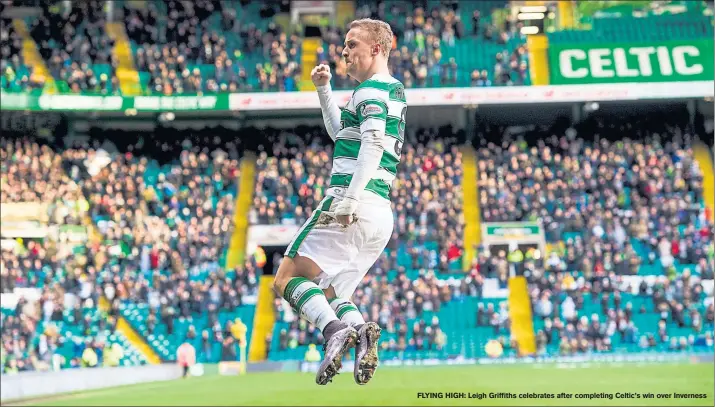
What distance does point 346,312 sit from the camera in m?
7.55

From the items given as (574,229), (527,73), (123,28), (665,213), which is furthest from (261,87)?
(665,213)

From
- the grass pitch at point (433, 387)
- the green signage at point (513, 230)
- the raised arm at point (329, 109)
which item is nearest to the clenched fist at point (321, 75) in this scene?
the raised arm at point (329, 109)

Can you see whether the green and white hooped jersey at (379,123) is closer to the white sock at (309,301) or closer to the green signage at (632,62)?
the white sock at (309,301)

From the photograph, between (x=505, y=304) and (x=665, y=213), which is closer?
(x=505, y=304)

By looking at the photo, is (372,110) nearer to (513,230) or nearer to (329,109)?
(329,109)

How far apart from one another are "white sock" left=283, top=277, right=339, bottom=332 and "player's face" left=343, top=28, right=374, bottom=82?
1.64 meters

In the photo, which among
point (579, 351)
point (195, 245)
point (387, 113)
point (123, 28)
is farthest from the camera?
point (123, 28)

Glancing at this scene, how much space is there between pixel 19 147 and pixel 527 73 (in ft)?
64.2

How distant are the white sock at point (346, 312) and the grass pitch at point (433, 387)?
1120 centimetres

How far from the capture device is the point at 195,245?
3388 centimetres

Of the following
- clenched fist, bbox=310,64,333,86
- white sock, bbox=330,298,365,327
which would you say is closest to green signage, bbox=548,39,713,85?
clenched fist, bbox=310,64,333,86

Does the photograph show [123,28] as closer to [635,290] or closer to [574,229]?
[574,229]

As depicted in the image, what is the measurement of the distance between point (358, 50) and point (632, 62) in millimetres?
33795

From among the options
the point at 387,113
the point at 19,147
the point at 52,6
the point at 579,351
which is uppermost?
the point at 52,6
